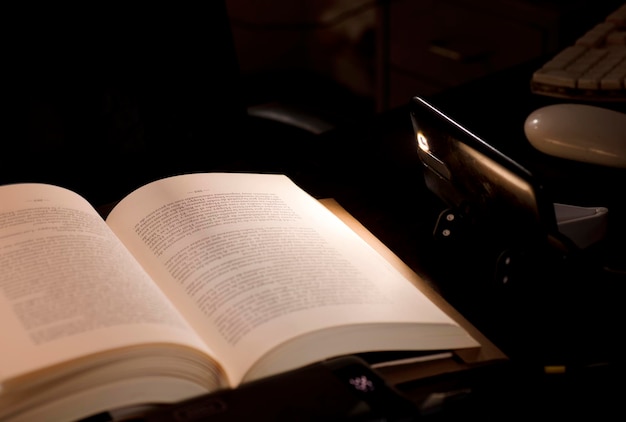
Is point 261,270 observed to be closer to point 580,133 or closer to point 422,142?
point 422,142

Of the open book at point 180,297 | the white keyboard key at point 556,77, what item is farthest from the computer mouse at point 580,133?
the open book at point 180,297

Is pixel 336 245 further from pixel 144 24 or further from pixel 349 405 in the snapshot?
pixel 144 24

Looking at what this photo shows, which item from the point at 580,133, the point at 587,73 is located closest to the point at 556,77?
the point at 587,73

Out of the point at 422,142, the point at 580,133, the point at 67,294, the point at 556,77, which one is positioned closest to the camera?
the point at 67,294

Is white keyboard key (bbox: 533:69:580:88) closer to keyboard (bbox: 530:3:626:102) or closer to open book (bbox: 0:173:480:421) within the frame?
keyboard (bbox: 530:3:626:102)

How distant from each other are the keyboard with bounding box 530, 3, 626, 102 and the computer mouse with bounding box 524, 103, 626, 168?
0.12m

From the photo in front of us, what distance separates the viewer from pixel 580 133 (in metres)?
0.88

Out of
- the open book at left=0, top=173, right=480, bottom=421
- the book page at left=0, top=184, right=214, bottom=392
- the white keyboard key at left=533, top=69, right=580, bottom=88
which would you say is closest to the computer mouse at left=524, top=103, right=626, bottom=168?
the white keyboard key at left=533, top=69, right=580, bottom=88

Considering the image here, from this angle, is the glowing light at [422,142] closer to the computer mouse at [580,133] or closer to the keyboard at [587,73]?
the computer mouse at [580,133]

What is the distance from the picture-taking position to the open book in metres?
0.56

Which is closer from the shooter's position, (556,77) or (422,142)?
(422,142)

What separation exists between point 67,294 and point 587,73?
693mm

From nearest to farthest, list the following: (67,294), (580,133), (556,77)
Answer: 1. (67,294)
2. (580,133)
3. (556,77)

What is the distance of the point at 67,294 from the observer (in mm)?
615
